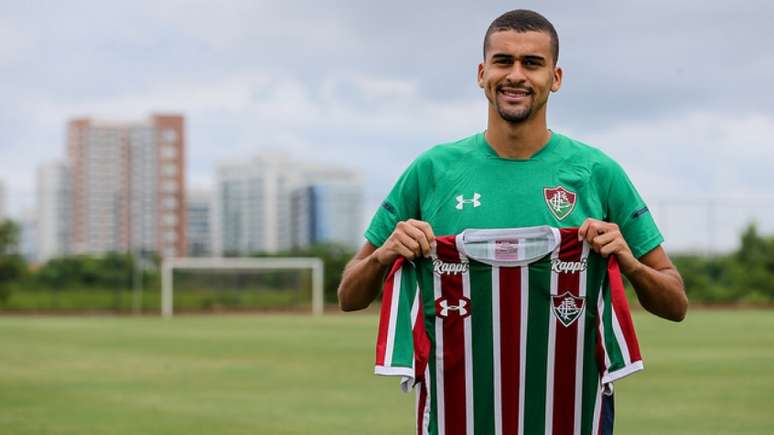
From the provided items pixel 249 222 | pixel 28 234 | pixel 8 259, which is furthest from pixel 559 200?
pixel 28 234

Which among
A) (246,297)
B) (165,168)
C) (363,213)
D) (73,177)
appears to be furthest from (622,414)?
(73,177)

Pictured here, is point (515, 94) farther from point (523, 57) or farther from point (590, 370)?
point (590, 370)

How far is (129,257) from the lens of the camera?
41125 millimetres

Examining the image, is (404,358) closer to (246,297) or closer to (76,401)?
(76,401)

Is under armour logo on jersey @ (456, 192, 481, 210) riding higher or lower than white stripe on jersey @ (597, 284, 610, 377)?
higher

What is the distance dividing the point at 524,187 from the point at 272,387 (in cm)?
945

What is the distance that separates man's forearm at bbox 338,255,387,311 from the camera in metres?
4.01

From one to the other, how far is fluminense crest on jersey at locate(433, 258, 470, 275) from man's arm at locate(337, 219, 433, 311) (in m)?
0.08

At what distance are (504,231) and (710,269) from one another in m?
39.3

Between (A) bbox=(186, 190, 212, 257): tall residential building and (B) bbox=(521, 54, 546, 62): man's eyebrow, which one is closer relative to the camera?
(B) bbox=(521, 54, 546, 62): man's eyebrow

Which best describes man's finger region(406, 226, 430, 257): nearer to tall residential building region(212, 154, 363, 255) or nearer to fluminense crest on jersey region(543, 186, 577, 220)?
fluminense crest on jersey region(543, 186, 577, 220)

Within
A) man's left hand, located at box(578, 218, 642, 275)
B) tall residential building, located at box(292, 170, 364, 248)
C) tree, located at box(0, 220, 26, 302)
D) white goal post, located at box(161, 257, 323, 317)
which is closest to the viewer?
man's left hand, located at box(578, 218, 642, 275)

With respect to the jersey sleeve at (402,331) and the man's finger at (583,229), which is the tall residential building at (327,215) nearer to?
the jersey sleeve at (402,331)

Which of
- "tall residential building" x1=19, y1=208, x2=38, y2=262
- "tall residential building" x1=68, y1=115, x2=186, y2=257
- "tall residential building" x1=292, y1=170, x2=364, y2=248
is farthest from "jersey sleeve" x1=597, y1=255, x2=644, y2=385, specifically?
"tall residential building" x1=68, y1=115, x2=186, y2=257
